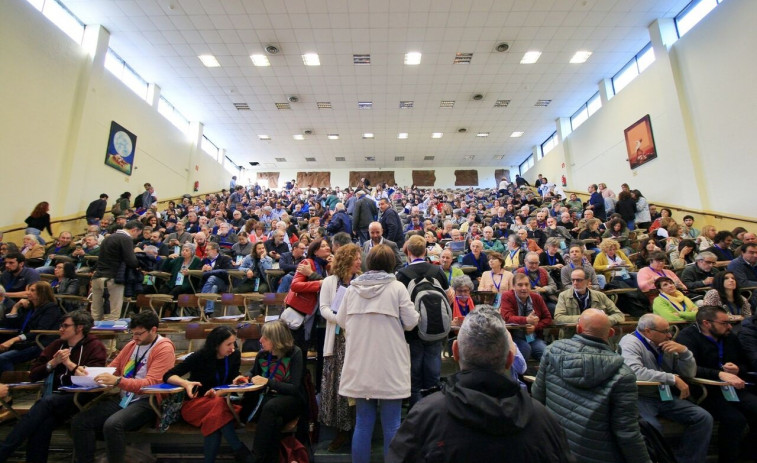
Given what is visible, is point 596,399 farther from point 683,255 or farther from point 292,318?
point 683,255

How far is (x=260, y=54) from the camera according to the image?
9867 millimetres

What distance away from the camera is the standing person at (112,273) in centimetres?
462

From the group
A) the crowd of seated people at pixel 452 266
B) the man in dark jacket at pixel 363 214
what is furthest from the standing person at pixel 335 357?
the man in dark jacket at pixel 363 214

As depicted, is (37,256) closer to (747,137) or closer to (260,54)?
(260,54)

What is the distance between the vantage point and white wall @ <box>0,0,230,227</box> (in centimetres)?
706

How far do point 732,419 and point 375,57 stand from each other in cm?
1016

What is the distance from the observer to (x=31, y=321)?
12.0 ft

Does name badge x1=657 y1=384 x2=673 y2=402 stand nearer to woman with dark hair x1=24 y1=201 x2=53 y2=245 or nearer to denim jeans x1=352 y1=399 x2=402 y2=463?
denim jeans x1=352 y1=399 x2=402 y2=463

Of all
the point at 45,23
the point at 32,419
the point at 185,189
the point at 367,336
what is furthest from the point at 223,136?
the point at 367,336

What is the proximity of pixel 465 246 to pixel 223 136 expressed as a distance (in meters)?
13.1

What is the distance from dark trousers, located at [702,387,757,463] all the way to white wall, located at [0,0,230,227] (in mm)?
10916

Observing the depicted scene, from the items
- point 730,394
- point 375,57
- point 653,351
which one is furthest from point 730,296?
point 375,57

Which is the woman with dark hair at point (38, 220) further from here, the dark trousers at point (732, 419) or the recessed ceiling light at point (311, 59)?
the dark trousers at point (732, 419)

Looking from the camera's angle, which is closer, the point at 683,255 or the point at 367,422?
the point at 367,422
